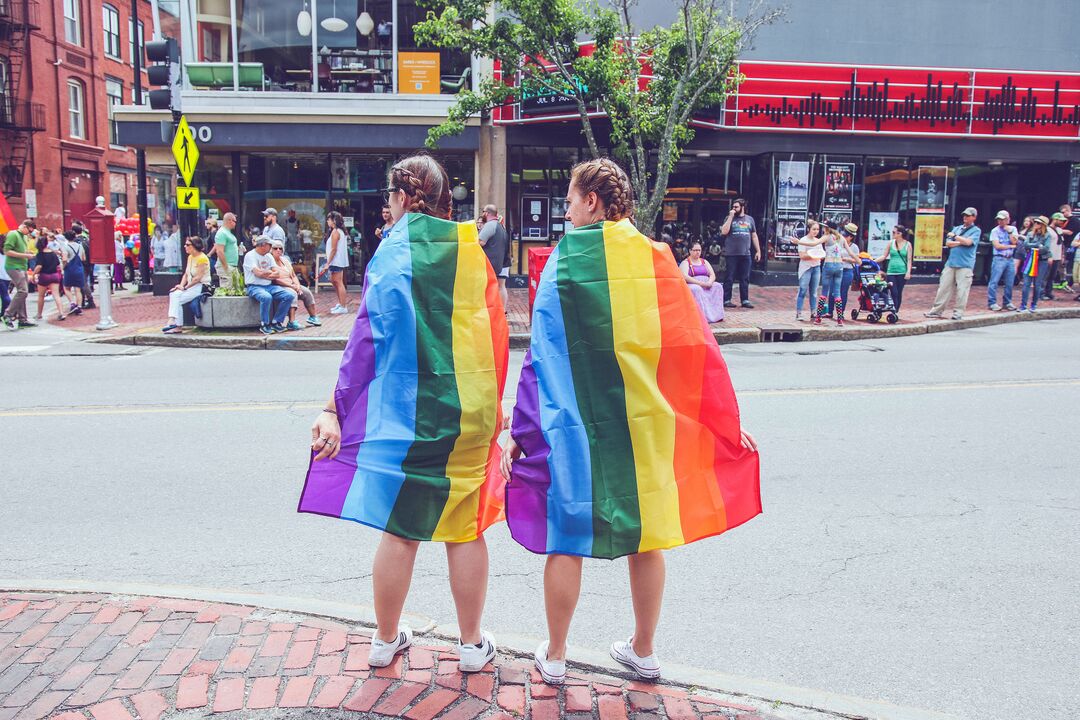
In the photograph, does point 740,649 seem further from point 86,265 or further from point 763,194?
point 86,265

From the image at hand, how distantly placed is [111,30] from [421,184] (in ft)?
126

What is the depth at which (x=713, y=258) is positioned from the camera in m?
21.2

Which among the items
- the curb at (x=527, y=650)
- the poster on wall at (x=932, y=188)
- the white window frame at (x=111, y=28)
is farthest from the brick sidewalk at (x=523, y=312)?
the white window frame at (x=111, y=28)

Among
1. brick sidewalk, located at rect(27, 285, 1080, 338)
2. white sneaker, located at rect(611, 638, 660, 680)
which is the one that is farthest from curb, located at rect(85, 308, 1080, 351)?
white sneaker, located at rect(611, 638, 660, 680)

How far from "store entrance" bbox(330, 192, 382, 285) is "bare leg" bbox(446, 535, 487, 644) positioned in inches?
696

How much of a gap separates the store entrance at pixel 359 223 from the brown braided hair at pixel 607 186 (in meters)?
17.6

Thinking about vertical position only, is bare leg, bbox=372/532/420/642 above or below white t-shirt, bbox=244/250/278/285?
below

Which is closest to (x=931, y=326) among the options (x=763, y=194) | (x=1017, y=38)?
(x=763, y=194)

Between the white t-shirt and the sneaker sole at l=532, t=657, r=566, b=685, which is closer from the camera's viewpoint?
the sneaker sole at l=532, t=657, r=566, b=685

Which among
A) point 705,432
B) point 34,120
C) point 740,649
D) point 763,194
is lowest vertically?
point 740,649

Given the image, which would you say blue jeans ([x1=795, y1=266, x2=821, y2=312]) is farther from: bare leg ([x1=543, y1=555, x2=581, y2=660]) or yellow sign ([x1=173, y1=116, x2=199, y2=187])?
bare leg ([x1=543, y1=555, x2=581, y2=660])

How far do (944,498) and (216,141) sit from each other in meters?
17.8

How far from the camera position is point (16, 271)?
14438mm

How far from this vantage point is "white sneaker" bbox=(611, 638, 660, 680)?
3154 millimetres
